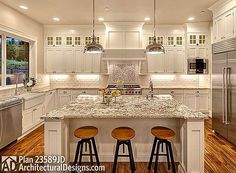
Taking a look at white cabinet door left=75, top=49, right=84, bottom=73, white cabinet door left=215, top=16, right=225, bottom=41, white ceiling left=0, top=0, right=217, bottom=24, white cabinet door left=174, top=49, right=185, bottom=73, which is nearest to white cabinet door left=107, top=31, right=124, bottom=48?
→ white ceiling left=0, top=0, right=217, bottom=24

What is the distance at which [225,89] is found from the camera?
4.30 m

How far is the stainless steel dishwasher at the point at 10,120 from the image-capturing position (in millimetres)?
3748

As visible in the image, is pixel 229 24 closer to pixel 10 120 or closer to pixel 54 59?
pixel 10 120

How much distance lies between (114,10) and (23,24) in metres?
2.43

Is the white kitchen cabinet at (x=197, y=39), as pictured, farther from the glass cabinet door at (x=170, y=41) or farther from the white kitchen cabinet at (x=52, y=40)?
the white kitchen cabinet at (x=52, y=40)

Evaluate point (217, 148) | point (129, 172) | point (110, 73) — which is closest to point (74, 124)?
point (129, 172)

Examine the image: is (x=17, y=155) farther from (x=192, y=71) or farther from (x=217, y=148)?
(x=192, y=71)

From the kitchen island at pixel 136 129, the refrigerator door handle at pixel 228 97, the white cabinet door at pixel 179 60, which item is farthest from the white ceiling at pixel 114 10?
the kitchen island at pixel 136 129

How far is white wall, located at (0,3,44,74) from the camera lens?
4524mm

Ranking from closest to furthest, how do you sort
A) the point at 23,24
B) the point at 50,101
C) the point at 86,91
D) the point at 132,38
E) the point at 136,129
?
the point at 136,129
the point at 23,24
the point at 50,101
the point at 132,38
the point at 86,91

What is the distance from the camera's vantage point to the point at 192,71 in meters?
6.57

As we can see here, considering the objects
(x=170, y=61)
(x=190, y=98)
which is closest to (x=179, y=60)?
(x=170, y=61)

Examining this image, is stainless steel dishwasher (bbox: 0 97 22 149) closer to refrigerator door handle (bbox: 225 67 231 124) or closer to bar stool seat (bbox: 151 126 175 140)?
bar stool seat (bbox: 151 126 175 140)

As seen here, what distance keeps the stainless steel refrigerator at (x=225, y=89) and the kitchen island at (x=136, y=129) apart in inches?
63.8
